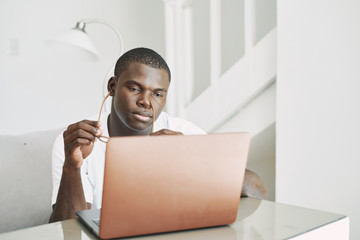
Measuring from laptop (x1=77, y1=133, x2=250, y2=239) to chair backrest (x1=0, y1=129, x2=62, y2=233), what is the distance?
0.72 m

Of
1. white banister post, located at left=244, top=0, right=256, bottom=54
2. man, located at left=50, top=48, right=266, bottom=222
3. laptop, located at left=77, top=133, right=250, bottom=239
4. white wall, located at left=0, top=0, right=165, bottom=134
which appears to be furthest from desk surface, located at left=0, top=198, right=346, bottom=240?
white wall, located at left=0, top=0, right=165, bottom=134

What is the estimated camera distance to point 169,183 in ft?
1.79

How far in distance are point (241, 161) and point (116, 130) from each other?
74 centimetres

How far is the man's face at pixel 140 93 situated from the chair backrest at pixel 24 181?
1.29 ft

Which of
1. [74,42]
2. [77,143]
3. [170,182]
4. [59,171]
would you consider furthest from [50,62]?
[170,182]

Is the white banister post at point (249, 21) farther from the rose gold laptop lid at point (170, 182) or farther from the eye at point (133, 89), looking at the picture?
the rose gold laptop lid at point (170, 182)

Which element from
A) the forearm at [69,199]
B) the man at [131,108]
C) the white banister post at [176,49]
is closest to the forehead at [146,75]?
the man at [131,108]

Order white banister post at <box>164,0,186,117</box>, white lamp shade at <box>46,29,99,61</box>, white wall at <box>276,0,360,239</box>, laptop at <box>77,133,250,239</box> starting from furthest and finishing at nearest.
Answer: white banister post at <box>164,0,186,117</box> < white lamp shade at <box>46,29,99,61</box> < white wall at <box>276,0,360,239</box> < laptop at <box>77,133,250,239</box>

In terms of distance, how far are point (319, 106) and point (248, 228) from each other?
0.97m

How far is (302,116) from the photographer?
1.48 meters

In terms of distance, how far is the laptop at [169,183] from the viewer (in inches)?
20.4

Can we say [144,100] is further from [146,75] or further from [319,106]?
[319,106]

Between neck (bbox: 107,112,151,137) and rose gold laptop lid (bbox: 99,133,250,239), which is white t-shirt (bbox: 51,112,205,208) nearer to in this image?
neck (bbox: 107,112,151,137)

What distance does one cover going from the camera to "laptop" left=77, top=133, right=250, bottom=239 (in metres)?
0.52
